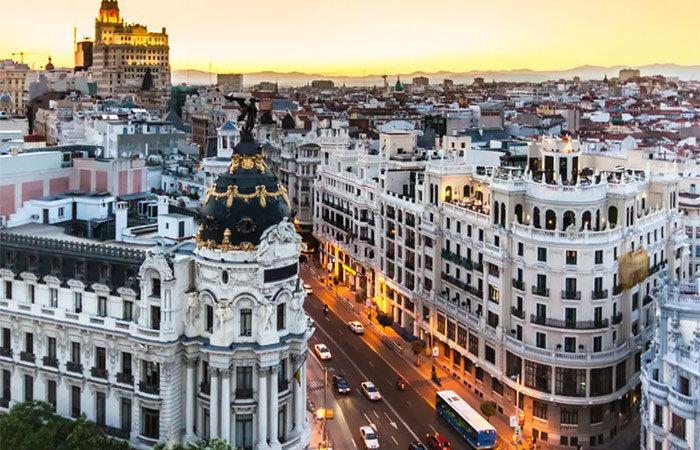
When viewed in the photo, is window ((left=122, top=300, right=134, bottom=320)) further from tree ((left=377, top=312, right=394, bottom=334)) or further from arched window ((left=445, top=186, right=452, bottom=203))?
tree ((left=377, top=312, right=394, bottom=334))

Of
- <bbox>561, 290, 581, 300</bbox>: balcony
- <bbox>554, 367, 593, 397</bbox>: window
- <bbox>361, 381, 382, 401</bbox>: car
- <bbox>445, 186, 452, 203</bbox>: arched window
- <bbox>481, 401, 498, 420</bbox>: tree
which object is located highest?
<bbox>445, 186, 452, 203</bbox>: arched window

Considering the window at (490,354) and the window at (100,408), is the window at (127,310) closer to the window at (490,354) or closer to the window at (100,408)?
the window at (100,408)

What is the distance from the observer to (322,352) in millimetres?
102188

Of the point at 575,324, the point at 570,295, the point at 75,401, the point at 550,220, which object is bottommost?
the point at 75,401

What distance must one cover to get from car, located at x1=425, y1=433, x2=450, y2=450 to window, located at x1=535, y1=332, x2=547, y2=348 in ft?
42.5

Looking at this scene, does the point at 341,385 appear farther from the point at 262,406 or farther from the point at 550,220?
the point at 262,406

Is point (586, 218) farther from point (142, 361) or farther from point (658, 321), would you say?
point (142, 361)

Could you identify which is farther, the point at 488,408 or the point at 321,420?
the point at 321,420

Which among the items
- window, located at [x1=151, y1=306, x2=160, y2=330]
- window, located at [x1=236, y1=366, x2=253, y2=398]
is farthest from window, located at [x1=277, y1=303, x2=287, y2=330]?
window, located at [x1=151, y1=306, x2=160, y2=330]

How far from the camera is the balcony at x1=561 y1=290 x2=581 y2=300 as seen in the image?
8231 centimetres

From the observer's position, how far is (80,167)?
93938 millimetres

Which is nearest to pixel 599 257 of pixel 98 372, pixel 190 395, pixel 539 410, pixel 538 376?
pixel 538 376

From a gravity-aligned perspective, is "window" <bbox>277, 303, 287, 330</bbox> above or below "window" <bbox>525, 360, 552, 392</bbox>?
above

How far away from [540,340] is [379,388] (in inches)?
737
